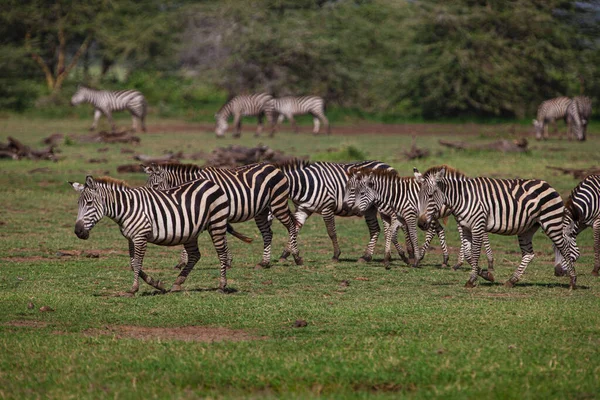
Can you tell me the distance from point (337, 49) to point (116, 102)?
37.8 ft

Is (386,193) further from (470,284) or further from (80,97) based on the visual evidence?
(80,97)

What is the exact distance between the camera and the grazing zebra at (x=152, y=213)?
1041cm

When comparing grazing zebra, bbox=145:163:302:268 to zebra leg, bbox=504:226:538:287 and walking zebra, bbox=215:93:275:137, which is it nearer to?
zebra leg, bbox=504:226:538:287

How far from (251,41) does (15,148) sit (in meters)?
19.5

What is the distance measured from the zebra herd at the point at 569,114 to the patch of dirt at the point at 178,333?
27.7 m

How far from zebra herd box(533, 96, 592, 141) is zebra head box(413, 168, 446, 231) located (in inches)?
943

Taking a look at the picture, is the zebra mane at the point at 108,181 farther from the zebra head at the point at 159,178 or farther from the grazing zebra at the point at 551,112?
the grazing zebra at the point at 551,112

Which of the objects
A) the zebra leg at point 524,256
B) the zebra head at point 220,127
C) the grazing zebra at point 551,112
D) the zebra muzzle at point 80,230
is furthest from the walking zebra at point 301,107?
the zebra muzzle at point 80,230

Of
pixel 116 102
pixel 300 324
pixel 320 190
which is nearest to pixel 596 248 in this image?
Answer: pixel 320 190

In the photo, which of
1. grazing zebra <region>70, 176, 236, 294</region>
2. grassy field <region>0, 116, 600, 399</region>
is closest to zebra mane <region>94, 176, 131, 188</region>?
grazing zebra <region>70, 176, 236, 294</region>

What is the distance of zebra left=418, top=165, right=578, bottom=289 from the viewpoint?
11.5 metres

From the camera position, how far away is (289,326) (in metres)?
9.14

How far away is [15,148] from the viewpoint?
2605cm

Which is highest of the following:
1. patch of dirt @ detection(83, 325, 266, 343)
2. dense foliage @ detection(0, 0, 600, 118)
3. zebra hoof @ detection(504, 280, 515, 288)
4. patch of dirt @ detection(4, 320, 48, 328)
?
dense foliage @ detection(0, 0, 600, 118)
